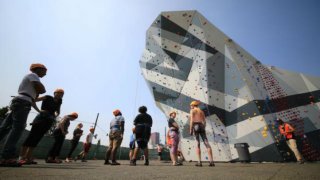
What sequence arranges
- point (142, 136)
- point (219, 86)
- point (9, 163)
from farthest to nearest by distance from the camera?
point (219, 86)
point (142, 136)
point (9, 163)

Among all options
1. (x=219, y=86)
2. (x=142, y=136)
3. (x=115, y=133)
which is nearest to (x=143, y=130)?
(x=142, y=136)

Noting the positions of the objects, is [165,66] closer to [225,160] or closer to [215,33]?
[215,33]

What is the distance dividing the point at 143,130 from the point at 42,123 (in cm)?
273

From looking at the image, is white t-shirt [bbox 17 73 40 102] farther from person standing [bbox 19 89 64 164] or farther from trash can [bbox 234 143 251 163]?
trash can [bbox 234 143 251 163]

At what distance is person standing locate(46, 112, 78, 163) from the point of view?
6.19 meters

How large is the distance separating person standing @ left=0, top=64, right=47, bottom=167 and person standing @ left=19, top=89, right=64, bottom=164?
0.59 metres

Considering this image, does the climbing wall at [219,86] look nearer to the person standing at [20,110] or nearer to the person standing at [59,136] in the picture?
the person standing at [59,136]

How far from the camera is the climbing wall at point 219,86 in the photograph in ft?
31.6

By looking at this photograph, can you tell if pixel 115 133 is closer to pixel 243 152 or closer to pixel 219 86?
pixel 243 152

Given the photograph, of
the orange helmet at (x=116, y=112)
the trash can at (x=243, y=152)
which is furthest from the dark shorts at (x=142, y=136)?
the trash can at (x=243, y=152)

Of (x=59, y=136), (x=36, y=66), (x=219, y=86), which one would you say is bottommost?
(x=59, y=136)

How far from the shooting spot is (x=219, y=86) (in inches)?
428

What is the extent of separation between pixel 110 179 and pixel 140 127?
4029 mm

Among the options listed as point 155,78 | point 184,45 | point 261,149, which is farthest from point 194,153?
point 184,45
